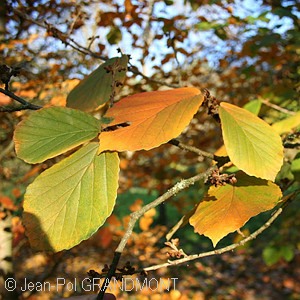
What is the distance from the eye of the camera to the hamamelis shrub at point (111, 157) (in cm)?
72

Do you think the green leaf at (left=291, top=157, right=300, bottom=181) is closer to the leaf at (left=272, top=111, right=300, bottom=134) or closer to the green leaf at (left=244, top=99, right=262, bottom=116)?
the leaf at (left=272, top=111, right=300, bottom=134)

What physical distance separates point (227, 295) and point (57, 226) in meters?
5.21

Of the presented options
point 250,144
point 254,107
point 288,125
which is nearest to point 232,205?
point 250,144

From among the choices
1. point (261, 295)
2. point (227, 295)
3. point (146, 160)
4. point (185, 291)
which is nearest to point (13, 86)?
point (146, 160)

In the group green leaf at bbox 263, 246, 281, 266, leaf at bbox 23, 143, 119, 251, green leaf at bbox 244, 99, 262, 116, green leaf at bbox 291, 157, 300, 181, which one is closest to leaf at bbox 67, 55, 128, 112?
leaf at bbox 23, 143, 119, 251

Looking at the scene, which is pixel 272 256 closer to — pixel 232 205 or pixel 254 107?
pixel 254 107

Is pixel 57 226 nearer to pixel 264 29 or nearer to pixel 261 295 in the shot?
pixel 264 29

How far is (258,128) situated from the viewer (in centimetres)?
79

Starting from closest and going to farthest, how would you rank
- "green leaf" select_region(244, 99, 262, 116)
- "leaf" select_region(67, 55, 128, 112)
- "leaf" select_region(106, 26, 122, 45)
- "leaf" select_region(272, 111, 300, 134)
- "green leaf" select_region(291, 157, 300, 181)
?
1. "leaf" select_region(67, 55, 128, 112)
2. "green leaf" select_region(291, 157, 300, 181)
3. "leaf" select_region(272, 111, 300, 134)
4. "green leaf" select_region(244, 99, 262, 116)
5. "leaf" select_region(106, 26, 122, 45)

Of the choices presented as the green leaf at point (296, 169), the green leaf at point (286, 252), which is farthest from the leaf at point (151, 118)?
the green leaf at point (286, 252)

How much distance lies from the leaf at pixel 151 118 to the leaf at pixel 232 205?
0.70ft

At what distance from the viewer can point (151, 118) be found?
2.48 feet

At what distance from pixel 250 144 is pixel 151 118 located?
19cm

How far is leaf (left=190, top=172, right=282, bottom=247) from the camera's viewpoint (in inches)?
30.7
